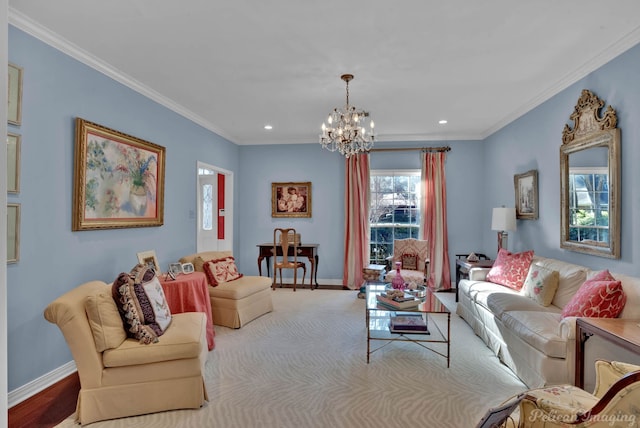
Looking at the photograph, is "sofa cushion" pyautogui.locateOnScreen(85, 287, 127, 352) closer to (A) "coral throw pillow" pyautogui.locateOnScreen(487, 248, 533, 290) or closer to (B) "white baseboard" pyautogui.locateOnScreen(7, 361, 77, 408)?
(B) "white baseboard" pyautogui.locateOnScreen(7, 361, 77, 408)

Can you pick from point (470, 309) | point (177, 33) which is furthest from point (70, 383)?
point (470, 309)

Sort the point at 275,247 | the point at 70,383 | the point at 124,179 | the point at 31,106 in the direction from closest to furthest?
the point at 31,106 < the point at 70,383 < the point at 124,179 < the point at 275,247

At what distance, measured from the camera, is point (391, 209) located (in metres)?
6.46

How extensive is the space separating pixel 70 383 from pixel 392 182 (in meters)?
5.29

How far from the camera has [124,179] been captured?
3.60m

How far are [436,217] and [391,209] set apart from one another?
0.81m

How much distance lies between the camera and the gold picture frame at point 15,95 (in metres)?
2.42

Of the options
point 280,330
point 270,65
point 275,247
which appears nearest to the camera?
point 270,65

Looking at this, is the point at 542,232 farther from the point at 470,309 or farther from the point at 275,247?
the point at 275,247

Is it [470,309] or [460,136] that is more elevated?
[460,136]

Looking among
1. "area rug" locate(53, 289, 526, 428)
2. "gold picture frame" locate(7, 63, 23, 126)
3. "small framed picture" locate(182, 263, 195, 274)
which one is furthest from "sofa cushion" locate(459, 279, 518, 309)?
"gold picture frame" locate(7, 63, 23, 126)

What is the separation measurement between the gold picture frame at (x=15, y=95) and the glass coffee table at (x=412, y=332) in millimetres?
3105

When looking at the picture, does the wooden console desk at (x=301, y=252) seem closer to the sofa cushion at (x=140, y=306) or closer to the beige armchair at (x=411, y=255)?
the beige armchair at (x=411, y=255)

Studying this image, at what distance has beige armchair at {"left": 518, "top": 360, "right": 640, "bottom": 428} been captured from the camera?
1.12 metres
